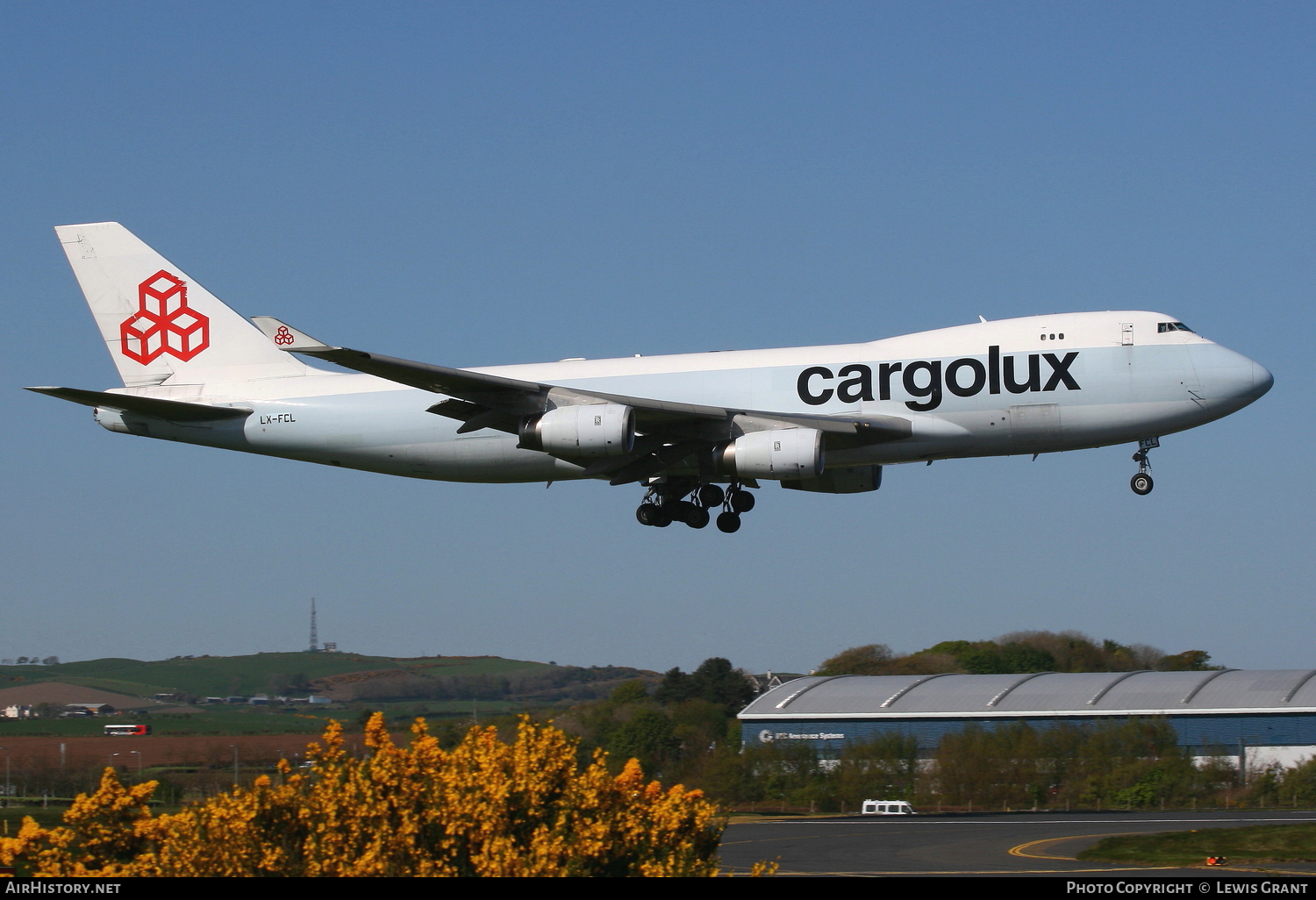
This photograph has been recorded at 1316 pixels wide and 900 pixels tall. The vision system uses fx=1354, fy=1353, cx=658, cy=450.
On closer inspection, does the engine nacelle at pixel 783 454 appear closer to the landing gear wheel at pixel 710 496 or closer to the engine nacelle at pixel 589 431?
the engine nacelle at pixel 589 431

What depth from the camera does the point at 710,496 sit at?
39.0 metres

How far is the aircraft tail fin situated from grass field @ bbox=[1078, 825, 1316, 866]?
28.2 meters

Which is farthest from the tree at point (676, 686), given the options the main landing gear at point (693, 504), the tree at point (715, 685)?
the main landing gear at point (693, 504)

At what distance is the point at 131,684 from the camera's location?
157 feet

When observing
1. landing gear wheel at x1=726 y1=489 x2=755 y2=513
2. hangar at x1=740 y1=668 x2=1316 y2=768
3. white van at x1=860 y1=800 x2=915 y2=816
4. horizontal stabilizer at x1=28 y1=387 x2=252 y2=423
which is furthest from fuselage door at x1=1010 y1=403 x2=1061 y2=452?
hangar at x1=740 y1=668 x2=1316 y2=768

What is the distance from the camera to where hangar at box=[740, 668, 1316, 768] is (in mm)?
60812

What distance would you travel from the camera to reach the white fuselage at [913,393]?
111ft

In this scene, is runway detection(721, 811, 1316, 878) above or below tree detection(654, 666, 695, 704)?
below

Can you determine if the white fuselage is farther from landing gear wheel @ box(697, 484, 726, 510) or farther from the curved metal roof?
the curved metal roof

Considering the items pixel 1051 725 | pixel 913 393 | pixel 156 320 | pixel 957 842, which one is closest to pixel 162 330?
pixel 156 320

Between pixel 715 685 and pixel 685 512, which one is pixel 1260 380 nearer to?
pixel 685 512

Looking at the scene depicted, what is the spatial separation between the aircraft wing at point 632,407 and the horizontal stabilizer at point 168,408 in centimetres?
481

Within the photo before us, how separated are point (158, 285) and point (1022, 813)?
127ft
